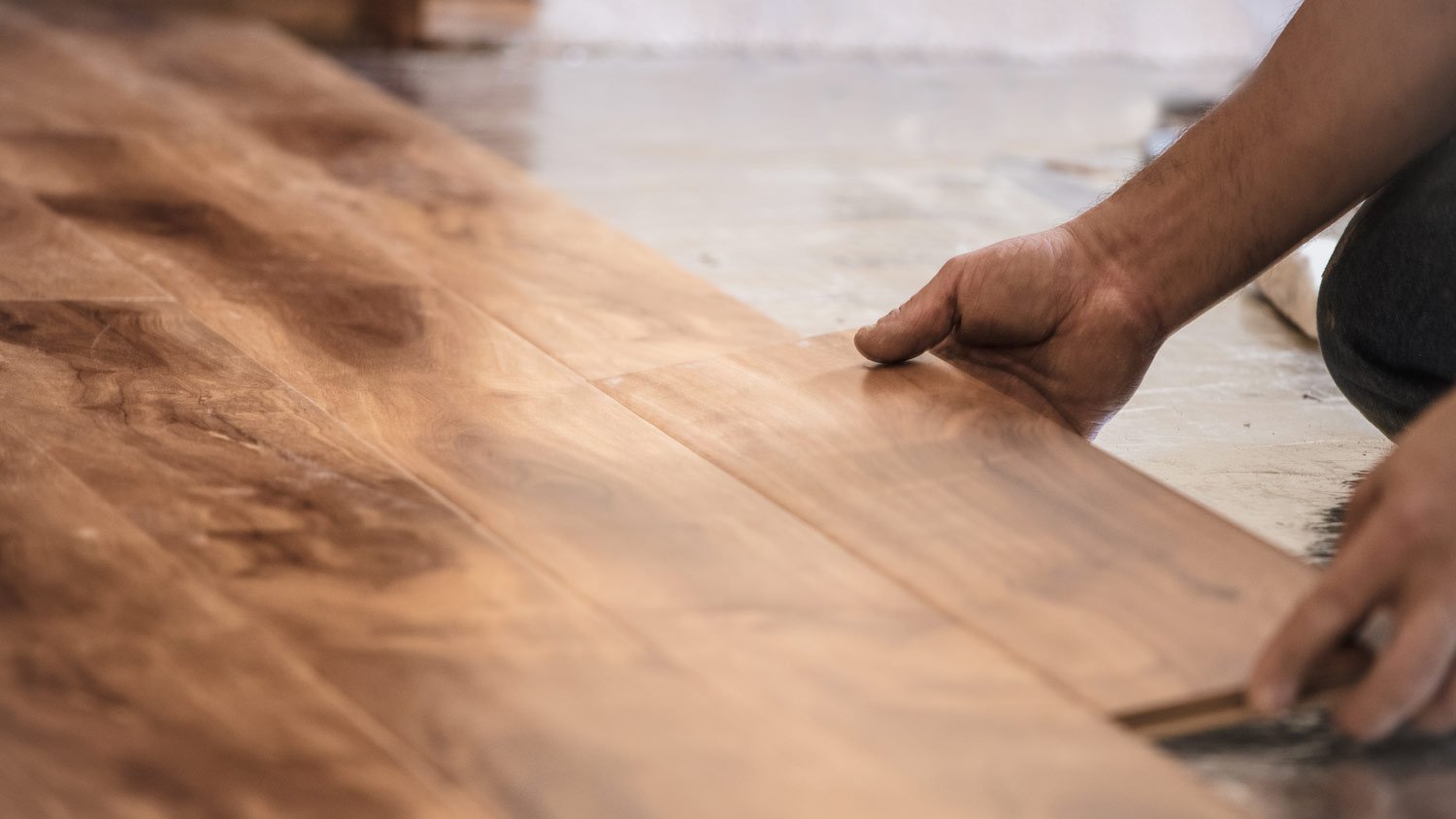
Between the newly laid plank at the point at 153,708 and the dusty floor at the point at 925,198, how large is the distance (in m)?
0.41

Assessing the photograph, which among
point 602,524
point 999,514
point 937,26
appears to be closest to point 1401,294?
point 999,514

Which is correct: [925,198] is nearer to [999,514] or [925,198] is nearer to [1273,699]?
[999,514]

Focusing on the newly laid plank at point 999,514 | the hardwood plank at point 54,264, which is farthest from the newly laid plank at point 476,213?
the hardwood plank at point 54,264

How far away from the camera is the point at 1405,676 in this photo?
730 mm

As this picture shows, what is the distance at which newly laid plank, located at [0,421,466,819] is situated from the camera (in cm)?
65

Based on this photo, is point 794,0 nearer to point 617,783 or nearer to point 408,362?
point 408,362

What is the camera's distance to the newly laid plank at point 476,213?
128 cm

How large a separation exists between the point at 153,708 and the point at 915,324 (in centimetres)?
63

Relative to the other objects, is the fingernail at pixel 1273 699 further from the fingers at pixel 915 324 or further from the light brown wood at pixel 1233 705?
the fingers at pixel 915 324

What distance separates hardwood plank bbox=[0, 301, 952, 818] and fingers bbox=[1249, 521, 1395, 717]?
0.68 ft

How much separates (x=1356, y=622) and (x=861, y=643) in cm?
24

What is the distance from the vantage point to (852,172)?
2.07 meters

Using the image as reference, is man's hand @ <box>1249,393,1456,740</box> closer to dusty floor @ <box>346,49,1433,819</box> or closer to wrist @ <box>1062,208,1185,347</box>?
dusty floor @ <box>346,49,1433,819</box>

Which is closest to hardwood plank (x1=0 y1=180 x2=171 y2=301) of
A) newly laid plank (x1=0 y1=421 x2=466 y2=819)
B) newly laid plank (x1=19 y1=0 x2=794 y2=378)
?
newly laid plank (x1=19 y1=0 x2=794 y2=378)
